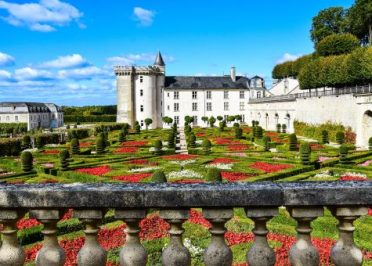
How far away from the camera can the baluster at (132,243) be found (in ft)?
8.80

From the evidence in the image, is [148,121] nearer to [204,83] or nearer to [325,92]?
[204,83]

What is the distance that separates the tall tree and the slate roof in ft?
66.0

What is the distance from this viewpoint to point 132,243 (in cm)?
271

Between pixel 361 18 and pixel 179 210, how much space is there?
53517mm

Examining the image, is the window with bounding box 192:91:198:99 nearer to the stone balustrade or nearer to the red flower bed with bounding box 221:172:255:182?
the red flower bed with bounding box 221:172:255:182

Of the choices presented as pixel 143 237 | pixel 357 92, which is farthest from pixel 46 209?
pixel 357 92

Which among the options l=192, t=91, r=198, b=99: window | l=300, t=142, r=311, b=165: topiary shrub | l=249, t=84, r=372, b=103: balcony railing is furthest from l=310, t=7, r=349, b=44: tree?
l=300, t=142, r=311, b=165: topiary shrub

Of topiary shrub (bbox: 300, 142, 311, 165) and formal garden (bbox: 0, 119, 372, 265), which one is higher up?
topiary shrub (bbox: 300, 142, 311, 165)

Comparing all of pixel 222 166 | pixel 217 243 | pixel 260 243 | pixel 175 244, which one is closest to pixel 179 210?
pixel 175 244

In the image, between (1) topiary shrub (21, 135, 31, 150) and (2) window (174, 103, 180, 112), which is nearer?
(1) topiary shrub (21, 135, 31, 150)

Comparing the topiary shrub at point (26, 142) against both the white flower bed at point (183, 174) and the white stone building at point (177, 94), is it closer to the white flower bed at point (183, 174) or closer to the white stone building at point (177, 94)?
the white flower bed at point (183, 174)

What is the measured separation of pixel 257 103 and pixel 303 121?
17109 millimetres

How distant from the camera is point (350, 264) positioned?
104 inches

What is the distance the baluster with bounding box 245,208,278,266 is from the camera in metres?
2.68
